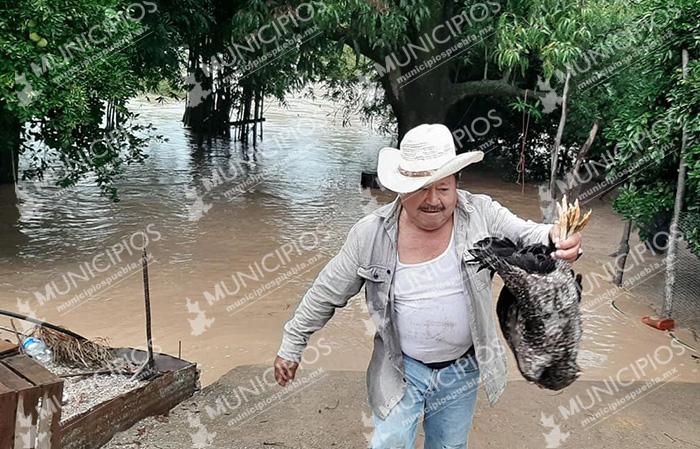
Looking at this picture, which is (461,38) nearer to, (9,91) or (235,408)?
(9,91)

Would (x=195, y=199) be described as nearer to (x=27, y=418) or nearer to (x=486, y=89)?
(x=486, y=89)

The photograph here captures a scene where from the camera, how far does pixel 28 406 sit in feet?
8.71

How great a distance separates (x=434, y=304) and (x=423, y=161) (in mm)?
526

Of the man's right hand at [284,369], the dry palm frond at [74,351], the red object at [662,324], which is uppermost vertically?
the man's right hand at [284,369]

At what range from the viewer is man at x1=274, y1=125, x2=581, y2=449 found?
250cm

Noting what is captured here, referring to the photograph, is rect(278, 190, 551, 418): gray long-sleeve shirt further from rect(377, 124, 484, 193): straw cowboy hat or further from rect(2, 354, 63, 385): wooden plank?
rect(2, 354, 63, 385): wooden plank

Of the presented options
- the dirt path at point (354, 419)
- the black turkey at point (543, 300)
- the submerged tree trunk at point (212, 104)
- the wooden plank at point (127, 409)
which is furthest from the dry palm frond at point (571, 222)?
the submerged tree trunk at point (212, 104)

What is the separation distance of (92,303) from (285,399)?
3.02m

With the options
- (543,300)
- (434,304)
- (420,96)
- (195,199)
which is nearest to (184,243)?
(195,199)

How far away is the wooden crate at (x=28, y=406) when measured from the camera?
8.40 feet

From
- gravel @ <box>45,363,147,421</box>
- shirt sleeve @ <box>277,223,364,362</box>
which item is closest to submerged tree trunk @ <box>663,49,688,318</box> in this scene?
shirt sleeve @ <box>277,223,364,362</box>

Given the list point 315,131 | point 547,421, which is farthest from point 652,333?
point 315,131

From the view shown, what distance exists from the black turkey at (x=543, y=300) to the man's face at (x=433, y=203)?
0.17 m

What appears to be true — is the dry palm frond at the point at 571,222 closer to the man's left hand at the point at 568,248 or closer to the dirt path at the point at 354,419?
the man's left hand at the point at 568,248
